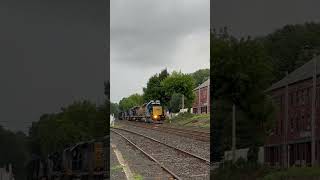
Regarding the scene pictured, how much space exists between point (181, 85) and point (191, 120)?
0.99m

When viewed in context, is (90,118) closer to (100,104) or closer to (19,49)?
(100,104)

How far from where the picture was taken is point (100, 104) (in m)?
14.0

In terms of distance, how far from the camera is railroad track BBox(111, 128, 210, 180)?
1538 centimetres

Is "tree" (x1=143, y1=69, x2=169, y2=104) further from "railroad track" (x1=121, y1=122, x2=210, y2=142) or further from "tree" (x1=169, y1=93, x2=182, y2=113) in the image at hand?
"railroad track" (x1=121, y1=122, x2=210, y2=142)

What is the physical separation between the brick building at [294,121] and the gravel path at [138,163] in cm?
323

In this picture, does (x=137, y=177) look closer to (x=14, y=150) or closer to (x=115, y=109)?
(x=115, y=109)

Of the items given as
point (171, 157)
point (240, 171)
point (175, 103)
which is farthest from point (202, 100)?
point (240, 171)

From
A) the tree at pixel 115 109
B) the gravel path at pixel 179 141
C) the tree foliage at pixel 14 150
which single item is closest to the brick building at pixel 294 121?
the gravel path at pixel 179 141

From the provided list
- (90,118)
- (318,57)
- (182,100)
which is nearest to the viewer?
(318,57)

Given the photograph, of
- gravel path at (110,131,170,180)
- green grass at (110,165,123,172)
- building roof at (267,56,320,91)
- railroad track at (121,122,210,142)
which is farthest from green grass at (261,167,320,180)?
green grass at (110,165,123,172)

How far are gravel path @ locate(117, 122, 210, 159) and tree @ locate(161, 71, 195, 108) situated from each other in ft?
3.16

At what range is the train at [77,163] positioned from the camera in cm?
1376

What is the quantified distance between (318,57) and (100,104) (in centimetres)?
504

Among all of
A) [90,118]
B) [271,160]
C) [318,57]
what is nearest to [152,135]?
[90,118]
